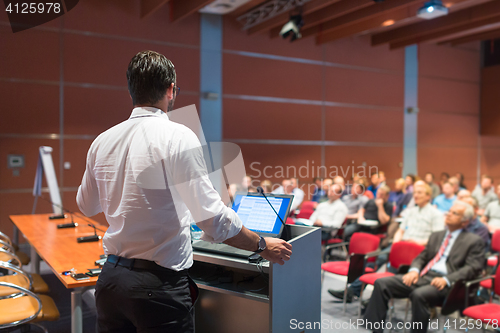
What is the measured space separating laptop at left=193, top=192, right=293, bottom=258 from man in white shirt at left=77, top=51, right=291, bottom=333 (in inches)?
28.1

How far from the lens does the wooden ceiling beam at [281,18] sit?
22.3 ft

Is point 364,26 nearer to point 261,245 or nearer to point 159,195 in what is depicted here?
point 261,245

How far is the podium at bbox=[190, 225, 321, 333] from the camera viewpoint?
1.98 metres

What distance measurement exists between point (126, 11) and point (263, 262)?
6.26 m

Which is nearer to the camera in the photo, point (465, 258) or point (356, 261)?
point (465, 258)

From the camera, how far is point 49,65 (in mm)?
6516

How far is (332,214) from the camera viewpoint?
597 centimetres

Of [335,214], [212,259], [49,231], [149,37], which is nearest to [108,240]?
[212,259]

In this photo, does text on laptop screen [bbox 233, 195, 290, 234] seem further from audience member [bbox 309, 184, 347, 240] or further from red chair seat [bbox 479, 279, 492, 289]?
audience member [bbox 309, 184, 347, 240]

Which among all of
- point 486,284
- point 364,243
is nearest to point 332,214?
point 364,243

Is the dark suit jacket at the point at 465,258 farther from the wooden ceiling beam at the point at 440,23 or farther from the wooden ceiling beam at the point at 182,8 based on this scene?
the wooden ceiling beam at the point at 440,23

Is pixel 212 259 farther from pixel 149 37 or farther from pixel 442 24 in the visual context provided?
pixel 442 24

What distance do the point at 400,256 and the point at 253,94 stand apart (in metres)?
5.14

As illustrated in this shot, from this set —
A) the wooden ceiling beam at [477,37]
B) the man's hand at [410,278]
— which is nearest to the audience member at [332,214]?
the man's hand at [410,278]
